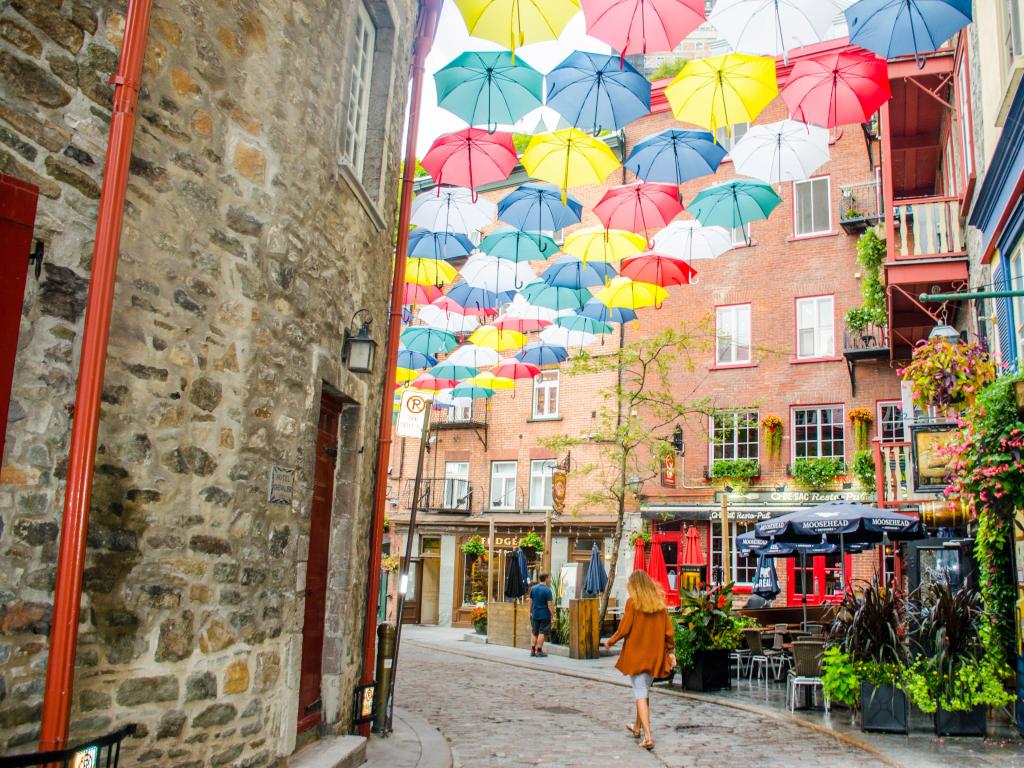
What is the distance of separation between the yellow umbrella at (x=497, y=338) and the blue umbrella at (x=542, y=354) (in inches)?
62.8

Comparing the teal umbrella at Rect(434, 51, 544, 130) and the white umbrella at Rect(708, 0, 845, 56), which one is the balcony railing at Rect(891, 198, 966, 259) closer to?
the white umbrella at Rect(708, 0, 845, 56)

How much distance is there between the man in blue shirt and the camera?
55.5 ft

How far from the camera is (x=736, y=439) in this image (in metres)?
23.1

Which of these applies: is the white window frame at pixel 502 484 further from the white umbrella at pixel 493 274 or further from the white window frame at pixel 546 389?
the white umbrella at pixel 493 274

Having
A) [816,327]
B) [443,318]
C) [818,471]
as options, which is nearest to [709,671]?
[443,318]

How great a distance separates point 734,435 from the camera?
2316 cm

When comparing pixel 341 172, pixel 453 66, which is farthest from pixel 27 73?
pixel 453 66

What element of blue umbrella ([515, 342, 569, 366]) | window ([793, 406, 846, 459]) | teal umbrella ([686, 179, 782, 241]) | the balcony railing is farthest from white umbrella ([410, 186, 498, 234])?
window ([793, 406, 846, 459])

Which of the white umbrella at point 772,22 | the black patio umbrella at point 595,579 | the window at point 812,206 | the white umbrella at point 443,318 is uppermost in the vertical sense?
the window at point 812,206

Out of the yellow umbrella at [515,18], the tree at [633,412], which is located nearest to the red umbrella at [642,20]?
the yellow umbrella at [515,18]

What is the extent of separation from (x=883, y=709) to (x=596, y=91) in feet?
24.0

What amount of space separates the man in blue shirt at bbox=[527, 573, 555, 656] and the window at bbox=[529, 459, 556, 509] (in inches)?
354

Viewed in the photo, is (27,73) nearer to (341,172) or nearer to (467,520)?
(341,172)

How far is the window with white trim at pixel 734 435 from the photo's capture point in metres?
22.9
